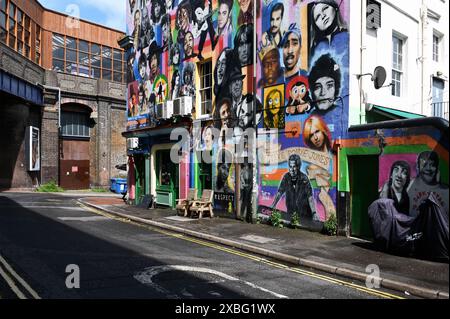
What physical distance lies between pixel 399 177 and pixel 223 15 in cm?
905

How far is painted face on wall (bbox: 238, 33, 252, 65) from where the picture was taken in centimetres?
1384

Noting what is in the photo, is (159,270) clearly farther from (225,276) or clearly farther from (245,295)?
(245,295)

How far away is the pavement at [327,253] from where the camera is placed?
674 cm

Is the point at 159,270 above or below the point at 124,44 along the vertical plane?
below

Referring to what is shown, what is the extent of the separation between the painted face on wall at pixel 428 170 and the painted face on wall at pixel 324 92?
10.00 ft

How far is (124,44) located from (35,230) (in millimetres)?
12797

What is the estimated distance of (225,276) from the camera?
23.3ft

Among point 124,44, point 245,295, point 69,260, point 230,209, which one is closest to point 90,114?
point 124,44

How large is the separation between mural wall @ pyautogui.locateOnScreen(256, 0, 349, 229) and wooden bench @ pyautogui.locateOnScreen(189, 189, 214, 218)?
95.4 inches

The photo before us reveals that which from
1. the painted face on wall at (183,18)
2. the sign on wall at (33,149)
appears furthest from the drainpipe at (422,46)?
the sign on wall at (33,149)

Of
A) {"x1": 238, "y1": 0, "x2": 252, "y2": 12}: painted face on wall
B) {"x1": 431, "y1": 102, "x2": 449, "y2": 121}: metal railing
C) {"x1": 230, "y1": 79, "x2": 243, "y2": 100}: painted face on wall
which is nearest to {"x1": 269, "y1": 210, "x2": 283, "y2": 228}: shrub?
{"x1": 230, "y1": 79, "x2": 243, "y2": 100}: painted face on wall

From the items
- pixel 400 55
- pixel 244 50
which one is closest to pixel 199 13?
pixel 244 50

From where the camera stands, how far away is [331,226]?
35.3 ft

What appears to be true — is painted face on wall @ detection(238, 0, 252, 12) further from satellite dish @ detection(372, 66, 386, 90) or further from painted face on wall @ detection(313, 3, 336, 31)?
satellite dish @ detection(372, 66, 386, 90)
